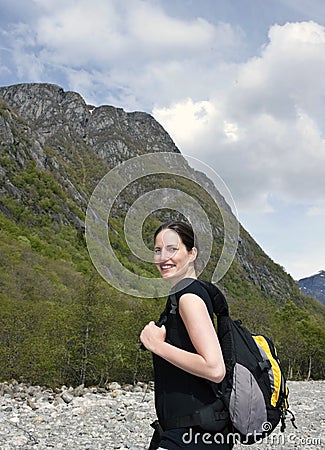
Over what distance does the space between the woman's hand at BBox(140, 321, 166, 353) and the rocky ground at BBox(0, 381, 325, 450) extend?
8.52m

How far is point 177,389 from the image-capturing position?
2.10 metres

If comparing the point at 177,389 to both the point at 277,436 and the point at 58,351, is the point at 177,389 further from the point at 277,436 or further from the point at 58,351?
the point at 58,351

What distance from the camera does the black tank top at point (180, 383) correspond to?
2.07 metres

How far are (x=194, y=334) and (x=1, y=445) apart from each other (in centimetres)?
948

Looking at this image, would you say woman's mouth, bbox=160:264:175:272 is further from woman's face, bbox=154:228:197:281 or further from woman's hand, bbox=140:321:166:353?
woman's hand, bbox=140:321:166:353

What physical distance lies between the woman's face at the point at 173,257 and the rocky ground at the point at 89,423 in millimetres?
8494

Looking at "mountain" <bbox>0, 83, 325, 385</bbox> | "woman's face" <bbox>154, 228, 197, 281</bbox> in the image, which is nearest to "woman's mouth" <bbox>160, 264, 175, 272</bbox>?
"woman's face" <bbox>154, 228, 197, 281</bbox>

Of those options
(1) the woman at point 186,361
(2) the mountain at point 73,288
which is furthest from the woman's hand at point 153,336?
(2) the mountain at point 73,288

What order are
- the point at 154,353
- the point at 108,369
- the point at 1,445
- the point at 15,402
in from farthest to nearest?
the point at 108,369 → the point at 15,402 → the point at 1,445 → the point at 154,353

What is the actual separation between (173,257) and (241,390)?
0.68 m

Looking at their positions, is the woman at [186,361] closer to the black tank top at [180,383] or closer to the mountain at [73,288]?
the black tank top at [180,383]

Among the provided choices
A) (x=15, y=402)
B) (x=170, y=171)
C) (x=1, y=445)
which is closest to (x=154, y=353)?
(x=170, y=171)

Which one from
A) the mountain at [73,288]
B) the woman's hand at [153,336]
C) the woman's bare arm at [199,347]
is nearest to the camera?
the woman's bare arm at [199,347]

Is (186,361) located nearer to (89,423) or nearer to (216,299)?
(216,299)
